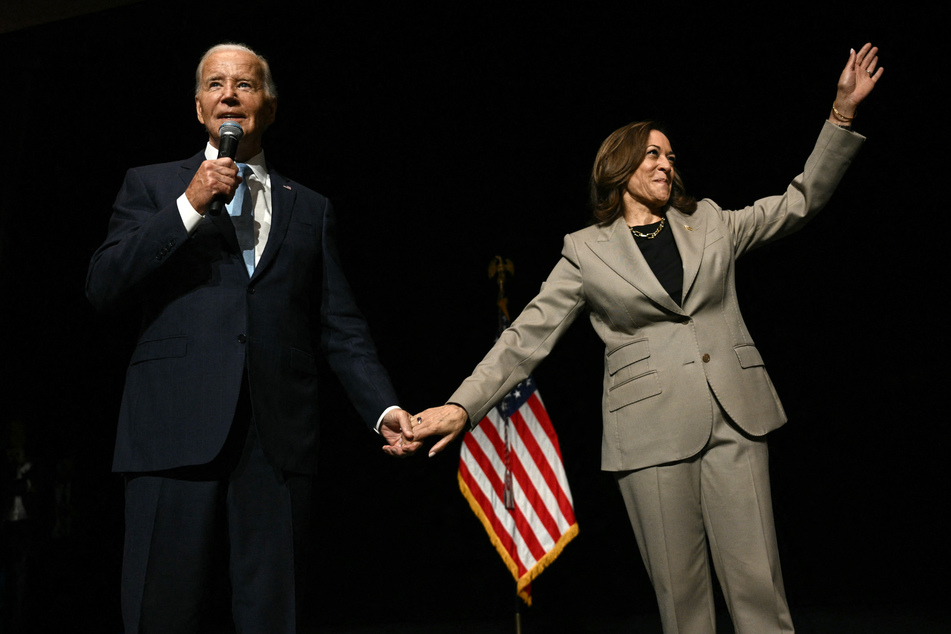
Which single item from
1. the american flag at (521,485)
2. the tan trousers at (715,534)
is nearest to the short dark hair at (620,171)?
the tan trousers at (715,534)

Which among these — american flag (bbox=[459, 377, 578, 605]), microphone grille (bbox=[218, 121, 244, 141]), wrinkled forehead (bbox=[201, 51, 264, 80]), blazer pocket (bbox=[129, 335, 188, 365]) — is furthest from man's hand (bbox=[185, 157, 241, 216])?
american flag (bbox=[459, 377, 578, 605])

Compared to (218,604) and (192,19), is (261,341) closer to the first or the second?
(192,19)

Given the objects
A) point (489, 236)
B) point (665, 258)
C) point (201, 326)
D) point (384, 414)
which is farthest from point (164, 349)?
point (489, 236)

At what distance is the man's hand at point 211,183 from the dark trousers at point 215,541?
379 mm

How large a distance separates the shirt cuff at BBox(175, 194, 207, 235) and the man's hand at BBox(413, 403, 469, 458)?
68cm

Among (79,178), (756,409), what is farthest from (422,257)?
(756,409)

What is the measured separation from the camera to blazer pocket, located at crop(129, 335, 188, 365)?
1.51 meters

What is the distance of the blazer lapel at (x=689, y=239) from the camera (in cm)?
193

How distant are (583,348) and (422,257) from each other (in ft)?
3.57

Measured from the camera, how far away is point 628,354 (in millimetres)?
1959

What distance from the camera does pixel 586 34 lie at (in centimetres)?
446

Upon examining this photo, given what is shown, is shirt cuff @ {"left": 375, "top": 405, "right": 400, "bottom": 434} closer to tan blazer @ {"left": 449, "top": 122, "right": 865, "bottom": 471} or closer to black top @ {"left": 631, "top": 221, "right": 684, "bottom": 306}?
tan blazer @ {"left": 449, "top": 122, "right": 865, "bottom": 471}

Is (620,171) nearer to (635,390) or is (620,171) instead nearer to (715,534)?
(635,390)

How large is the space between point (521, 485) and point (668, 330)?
218 cm
